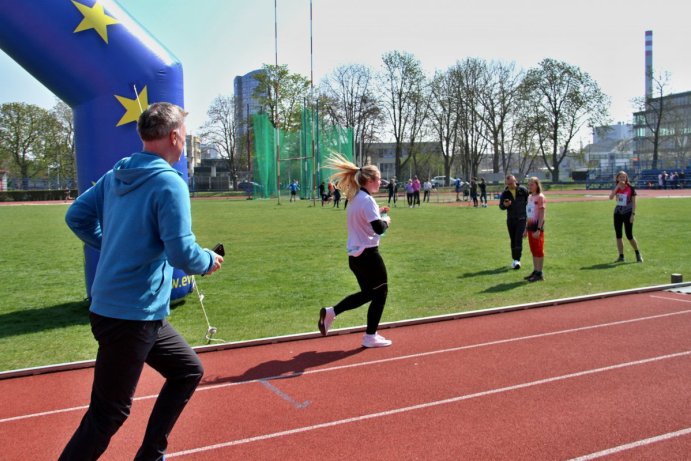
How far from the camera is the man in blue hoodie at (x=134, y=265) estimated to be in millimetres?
2982

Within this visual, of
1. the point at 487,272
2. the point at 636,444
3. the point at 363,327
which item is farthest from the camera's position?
the point at 487,272

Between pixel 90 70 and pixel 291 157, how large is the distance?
3795 cm

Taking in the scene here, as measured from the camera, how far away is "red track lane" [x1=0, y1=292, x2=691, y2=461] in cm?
405

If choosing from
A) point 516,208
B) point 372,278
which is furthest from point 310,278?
point 372,278

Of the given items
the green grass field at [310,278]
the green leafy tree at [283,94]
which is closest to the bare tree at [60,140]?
the green leafy tree at [283,94]

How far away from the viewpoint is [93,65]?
792cm

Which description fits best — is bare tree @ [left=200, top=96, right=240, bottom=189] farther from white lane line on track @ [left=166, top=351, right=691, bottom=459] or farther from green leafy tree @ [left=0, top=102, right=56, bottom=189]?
white lane line on track @ [left=166, top=351, right=691, bottom=459]

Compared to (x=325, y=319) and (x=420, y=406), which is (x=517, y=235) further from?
(x=420, y=406)

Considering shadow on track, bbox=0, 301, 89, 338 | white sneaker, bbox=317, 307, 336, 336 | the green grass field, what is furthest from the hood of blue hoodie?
shadow on track, bbox=0, 301, 89, 338

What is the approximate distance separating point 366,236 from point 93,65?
4.62m

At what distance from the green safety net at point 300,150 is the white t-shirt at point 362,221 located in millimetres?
35619

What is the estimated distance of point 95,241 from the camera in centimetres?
348

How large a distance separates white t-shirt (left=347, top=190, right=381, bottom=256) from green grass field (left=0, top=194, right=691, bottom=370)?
172 centimetres

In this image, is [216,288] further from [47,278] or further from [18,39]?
[18,39]
